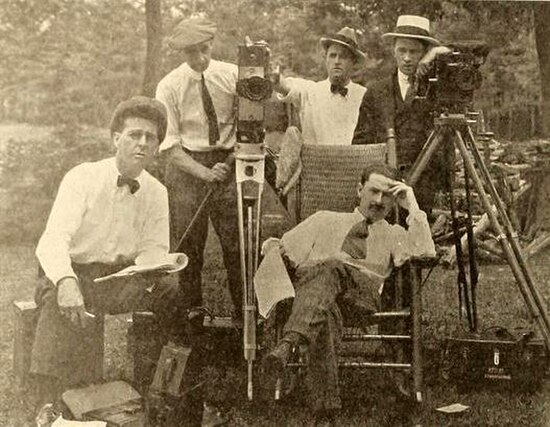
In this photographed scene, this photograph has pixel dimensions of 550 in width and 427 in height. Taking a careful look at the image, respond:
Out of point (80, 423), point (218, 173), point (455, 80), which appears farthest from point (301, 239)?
point (80, 423)

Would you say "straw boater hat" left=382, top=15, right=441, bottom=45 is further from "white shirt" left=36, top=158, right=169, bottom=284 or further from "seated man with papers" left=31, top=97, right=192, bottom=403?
"white shirt" left=36, top=158, right=169, bottom=284

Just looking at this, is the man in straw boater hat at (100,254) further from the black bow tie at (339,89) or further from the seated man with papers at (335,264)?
the black bow tie at (339,89)

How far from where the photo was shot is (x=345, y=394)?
10.1ft

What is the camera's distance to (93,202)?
2900 millimetres

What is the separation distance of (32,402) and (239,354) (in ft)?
2.68

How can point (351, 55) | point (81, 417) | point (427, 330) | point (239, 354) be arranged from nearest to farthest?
point (81, 417)
point (239, 354)
point (351, 55)
point (427, 330)

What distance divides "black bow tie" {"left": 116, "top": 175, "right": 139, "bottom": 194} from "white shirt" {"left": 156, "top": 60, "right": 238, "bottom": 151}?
0.42 meters

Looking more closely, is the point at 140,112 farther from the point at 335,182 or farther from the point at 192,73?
the point at 335,182

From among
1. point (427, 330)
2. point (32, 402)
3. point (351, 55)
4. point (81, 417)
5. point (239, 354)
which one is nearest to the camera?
point (81, 417)

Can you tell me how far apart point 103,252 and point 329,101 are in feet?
4.19

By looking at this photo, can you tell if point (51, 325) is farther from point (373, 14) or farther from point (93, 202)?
point (373, 14)

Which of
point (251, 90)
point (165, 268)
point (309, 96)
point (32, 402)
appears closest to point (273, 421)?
point (165, 268)

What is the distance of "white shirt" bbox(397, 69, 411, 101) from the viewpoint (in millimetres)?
3408

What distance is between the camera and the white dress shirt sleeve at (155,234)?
9.61 ft
